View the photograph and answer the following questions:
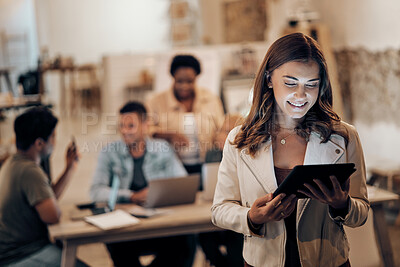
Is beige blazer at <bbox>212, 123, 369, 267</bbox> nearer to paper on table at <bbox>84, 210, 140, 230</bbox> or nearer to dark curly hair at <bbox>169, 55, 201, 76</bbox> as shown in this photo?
paper on table at <bbox>84, 210, 140, 230</bbox>

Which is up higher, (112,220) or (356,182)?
(356,182)

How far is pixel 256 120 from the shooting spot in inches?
55.6

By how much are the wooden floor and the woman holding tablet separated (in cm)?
161

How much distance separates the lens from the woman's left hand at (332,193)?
1.25 m

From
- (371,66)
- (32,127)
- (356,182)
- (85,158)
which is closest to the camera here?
(356,182)

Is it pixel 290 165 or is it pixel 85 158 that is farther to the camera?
pixel 85 158

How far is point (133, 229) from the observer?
2350 millimetres

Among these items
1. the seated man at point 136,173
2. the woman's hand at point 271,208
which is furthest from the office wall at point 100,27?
the woman's hand at point 271,208

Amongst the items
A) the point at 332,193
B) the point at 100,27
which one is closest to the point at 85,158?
the point at 100,27

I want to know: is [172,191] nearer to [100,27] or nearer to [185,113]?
[185,113]

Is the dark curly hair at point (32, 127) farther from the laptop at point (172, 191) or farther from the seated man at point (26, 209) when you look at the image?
the laptop at point (172, 191)

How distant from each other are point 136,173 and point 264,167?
187 centimetres

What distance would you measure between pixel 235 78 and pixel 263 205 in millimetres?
3837

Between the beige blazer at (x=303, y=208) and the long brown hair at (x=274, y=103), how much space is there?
3 centimetres
